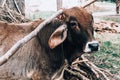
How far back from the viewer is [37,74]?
4.68 m

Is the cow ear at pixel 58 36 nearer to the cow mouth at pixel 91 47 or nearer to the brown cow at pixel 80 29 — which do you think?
the brown cow at pixel 80 29

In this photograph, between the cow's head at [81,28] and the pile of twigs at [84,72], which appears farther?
the pile of twigs at [84,72]

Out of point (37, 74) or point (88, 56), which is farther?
point (88, 56)

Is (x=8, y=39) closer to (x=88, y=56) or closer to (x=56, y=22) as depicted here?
(x=56, y=22)

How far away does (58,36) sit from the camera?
171 inches

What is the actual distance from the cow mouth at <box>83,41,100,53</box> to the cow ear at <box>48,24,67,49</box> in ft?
0.90

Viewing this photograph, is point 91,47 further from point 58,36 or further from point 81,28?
point 58,36

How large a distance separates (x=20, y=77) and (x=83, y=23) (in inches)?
42.1

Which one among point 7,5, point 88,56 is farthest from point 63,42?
point 7,5

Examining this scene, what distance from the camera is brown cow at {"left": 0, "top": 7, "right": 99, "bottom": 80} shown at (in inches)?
170

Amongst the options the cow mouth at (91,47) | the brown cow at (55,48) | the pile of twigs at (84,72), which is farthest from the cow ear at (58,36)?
the pile of twigs at (84,72)

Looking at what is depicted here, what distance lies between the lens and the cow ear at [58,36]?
431 centimetres

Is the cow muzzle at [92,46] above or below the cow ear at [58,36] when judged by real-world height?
below

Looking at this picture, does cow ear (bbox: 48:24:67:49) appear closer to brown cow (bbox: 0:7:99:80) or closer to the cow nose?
brown cow (bbox: 0:7:99:80)
